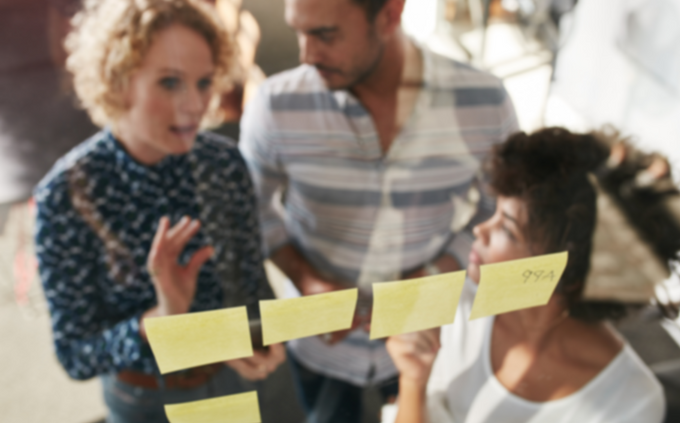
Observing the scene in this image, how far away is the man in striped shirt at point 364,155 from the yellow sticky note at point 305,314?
66 millimetres

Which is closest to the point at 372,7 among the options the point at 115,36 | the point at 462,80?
the point at 462,80

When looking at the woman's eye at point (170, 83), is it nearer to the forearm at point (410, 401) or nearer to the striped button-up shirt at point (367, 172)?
the striped button-up shirt at point (367, 172)

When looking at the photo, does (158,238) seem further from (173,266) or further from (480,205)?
(480,205)

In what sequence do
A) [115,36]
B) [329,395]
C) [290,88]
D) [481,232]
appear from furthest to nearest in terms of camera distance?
1. [329,395]
2. [481,232]
3. [290,88]
4. [115,36]

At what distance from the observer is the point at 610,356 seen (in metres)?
0.65

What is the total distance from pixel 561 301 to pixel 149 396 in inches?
21.6

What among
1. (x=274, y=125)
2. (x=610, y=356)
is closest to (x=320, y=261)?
(x=274, y=125)

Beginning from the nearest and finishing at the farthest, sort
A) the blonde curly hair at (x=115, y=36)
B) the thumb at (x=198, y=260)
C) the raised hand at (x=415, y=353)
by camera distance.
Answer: the blonde curly hair at (x=115, y=36), the thumb at (x=198, y=260), the raised hand at (x=415, y=353)

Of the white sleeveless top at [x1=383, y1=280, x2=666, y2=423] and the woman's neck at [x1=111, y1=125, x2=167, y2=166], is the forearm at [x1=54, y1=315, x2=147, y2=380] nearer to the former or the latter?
the woman's neck at [x1=111, y1=125, x2=167, y2=166]

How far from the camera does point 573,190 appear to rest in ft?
1.92

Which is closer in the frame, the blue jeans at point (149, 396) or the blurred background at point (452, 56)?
the blurred background at point (452, 56)

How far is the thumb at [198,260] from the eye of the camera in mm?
508

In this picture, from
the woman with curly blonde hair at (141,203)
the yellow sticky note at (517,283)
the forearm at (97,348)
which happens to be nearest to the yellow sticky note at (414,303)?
the yellow sticky note at (517,283)

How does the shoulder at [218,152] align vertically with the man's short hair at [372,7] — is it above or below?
A: below
